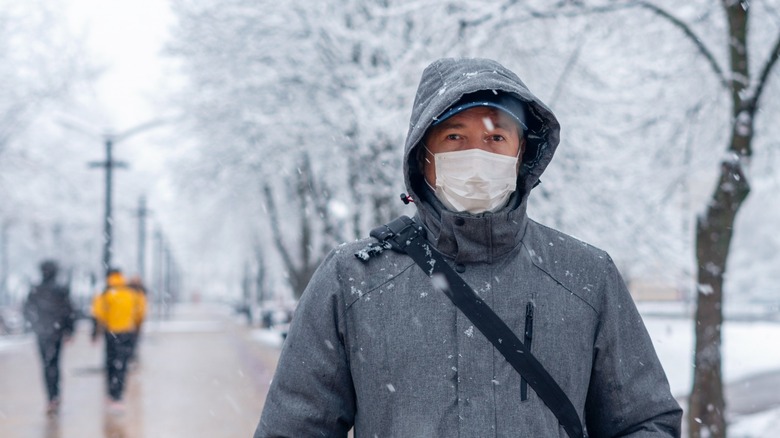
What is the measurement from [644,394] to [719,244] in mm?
5528

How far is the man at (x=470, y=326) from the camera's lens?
6.83ft

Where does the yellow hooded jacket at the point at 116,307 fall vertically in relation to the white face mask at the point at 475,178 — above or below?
below

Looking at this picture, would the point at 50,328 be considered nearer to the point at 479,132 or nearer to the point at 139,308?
the point at 139,308

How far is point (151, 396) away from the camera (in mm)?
13086

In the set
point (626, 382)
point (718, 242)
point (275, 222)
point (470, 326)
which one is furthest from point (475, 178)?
point (275, 222)

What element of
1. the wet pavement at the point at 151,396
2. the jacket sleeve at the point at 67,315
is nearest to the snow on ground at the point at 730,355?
the wet pavement at the point at 151,396

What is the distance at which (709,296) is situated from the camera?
24.1 feet

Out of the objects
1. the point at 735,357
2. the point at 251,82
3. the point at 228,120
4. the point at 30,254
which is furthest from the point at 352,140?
the point at 30,254

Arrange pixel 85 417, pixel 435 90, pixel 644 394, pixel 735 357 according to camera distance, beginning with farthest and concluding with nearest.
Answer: pixel 735 357 → pixel 85 417 → pixel 435 90 → pixel 644 394

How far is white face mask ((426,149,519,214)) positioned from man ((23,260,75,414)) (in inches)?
391

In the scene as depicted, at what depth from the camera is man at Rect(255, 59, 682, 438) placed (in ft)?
6.83

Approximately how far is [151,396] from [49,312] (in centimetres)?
239

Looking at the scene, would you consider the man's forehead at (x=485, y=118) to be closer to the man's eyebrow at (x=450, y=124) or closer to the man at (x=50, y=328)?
the man's eyebrow at (x=450, y=124)

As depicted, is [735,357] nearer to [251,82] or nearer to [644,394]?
[251,82]
